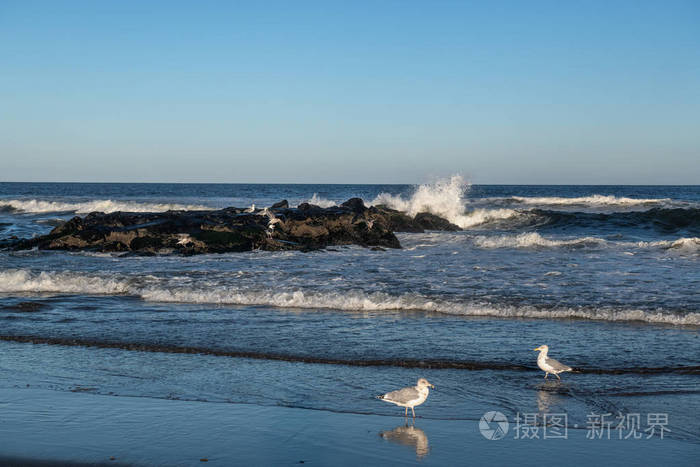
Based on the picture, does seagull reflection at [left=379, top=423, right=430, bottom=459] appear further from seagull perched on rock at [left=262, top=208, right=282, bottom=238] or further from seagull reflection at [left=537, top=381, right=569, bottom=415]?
seagull perched on rock at [left=262, top=208, right=282, bottom=238]

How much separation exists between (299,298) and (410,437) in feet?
20.9

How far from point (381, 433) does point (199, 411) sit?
1750mm

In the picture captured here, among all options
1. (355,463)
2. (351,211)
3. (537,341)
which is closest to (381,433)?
(355,463)

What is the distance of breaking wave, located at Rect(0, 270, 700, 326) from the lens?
33.5ft

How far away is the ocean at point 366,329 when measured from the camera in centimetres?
662

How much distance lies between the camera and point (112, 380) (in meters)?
7.02

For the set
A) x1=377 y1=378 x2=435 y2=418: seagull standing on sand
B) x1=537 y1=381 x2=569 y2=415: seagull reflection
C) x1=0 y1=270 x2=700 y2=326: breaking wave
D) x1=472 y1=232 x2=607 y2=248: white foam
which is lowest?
x1=537 y1=381 x2=569 y2=415: seagull reflection

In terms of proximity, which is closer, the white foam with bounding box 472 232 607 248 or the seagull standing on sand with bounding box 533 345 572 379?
the seagull standing on sand with bounding box 533 345 572 379

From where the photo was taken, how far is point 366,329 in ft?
31.1

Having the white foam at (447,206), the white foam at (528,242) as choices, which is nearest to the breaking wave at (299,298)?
the white foam at (528,242)

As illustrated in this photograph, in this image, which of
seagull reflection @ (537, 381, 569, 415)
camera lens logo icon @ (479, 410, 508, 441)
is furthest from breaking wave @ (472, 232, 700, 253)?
camera lens logo icon @ (479, 410, 508, 441)

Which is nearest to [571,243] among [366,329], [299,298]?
[299,298]

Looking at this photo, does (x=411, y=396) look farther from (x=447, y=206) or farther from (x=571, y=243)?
(x=447, y=206)

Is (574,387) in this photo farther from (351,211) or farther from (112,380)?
(351,211)
